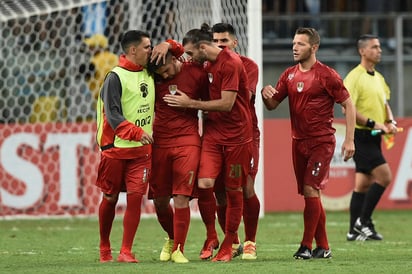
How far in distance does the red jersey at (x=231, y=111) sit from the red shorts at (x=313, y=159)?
57 centimetres

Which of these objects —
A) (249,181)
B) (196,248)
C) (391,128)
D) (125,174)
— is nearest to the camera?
(125,174)

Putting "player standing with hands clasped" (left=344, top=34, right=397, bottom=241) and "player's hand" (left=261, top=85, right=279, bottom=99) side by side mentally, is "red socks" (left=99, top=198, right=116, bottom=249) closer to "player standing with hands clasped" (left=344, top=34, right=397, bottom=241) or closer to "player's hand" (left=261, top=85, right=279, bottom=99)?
"player's hand" (left=261, top=85, right=279, bottom=99)

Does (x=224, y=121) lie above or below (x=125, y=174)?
above

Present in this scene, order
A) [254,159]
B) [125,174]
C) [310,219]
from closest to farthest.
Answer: [125,174] → [310,219] → [254,159]

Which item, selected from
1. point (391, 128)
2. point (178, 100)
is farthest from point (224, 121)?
point (391, 128)

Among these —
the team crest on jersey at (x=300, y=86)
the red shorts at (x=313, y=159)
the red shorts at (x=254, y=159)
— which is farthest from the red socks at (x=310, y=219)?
the team crest on jersey at (x=300, y=86)

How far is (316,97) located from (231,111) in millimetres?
825

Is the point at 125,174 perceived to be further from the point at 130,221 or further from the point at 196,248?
the point at 196,248

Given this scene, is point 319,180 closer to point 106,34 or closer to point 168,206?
point 168,206

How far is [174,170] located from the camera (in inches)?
398

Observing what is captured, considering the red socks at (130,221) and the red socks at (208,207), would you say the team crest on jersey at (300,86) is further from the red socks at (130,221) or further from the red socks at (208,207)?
the red socks at (130,221)

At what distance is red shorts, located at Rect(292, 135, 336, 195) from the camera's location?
34.0 feet

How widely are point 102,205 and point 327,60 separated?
34.7 ft

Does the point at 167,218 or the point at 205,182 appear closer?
A: the point at 205,182
